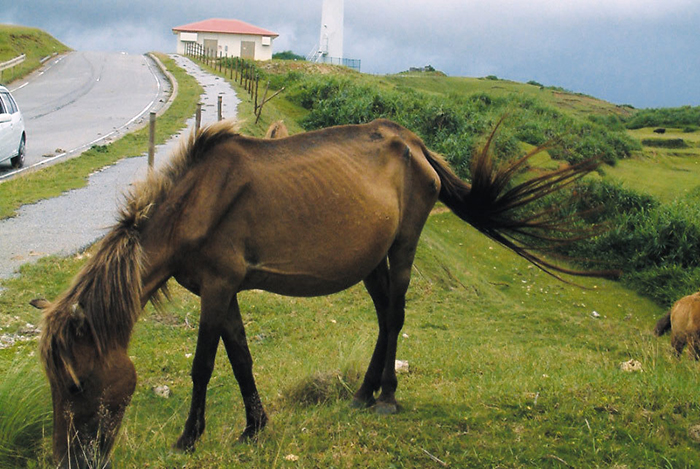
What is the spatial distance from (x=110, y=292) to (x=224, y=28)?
211 feet

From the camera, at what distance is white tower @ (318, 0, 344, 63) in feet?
186

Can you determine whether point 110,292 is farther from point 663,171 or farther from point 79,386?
point 663,171

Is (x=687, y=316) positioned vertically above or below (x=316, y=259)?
below

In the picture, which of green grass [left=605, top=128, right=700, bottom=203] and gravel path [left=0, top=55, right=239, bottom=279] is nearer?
gravel path [left=0, top=55, right=239, bottom=279]

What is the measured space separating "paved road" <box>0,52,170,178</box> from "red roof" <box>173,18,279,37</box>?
15.5m

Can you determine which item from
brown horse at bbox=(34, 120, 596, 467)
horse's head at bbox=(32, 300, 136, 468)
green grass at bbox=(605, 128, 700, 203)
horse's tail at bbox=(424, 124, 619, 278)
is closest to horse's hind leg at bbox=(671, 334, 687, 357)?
horse's tail at bbox=(424, 124, 619, 278)

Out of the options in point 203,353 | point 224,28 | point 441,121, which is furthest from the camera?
point 224,28

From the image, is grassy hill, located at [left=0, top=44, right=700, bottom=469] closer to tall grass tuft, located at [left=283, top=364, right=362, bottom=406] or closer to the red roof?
tall grass tuft, located at [left=283, top=364, right=362, bottom=406]

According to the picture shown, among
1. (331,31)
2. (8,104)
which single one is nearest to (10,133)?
(8,104)

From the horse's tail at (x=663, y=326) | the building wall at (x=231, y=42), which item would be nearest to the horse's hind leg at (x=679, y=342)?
the horse's tail at (x=663, y=326)

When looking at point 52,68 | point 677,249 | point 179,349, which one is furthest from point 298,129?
point 52,68

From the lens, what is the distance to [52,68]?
1602 inches

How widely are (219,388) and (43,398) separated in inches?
81.1

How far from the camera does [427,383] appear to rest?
6281 mm
